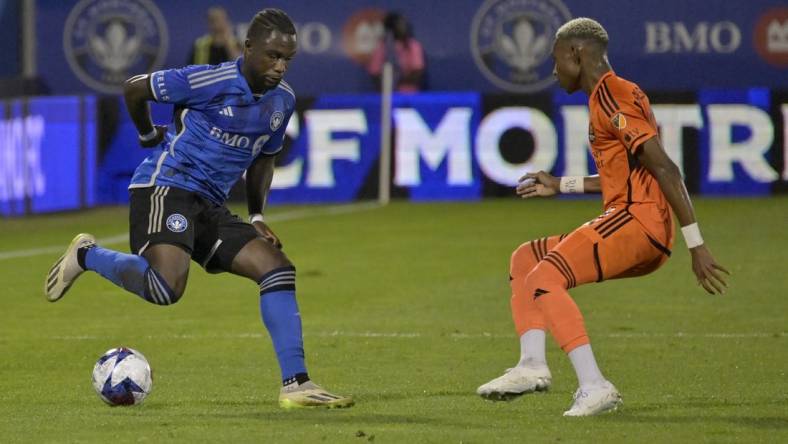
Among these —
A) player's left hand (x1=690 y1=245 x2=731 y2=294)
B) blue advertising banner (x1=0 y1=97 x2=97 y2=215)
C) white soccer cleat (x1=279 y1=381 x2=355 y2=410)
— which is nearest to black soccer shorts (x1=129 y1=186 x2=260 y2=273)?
white soccer cleat (x1=279 y1=381 x2=355 y2=410)

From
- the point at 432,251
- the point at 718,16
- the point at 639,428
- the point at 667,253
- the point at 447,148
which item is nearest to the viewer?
the point at 639,428

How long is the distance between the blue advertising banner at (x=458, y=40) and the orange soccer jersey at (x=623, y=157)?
17485mm

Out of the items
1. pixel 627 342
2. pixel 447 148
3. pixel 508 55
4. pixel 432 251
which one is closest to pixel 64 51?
pixel 508 55

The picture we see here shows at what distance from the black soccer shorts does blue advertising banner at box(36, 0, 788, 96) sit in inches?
676

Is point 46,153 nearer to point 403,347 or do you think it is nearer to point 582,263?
point 403,347

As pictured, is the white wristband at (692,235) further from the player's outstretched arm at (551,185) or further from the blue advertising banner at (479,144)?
the blue advertising banner at (479,144)

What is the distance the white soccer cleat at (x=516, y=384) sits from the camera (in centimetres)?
708

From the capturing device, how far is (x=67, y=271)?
7.84 meters

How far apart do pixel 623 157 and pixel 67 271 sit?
263 centimetres

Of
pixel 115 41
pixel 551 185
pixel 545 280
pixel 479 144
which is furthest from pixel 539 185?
pixel 115 41

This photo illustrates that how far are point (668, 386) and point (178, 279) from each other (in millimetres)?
2341

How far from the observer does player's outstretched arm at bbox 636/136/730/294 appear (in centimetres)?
667

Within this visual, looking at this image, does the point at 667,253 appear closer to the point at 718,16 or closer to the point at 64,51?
the point at 718,16

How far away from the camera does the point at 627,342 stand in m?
9.66
